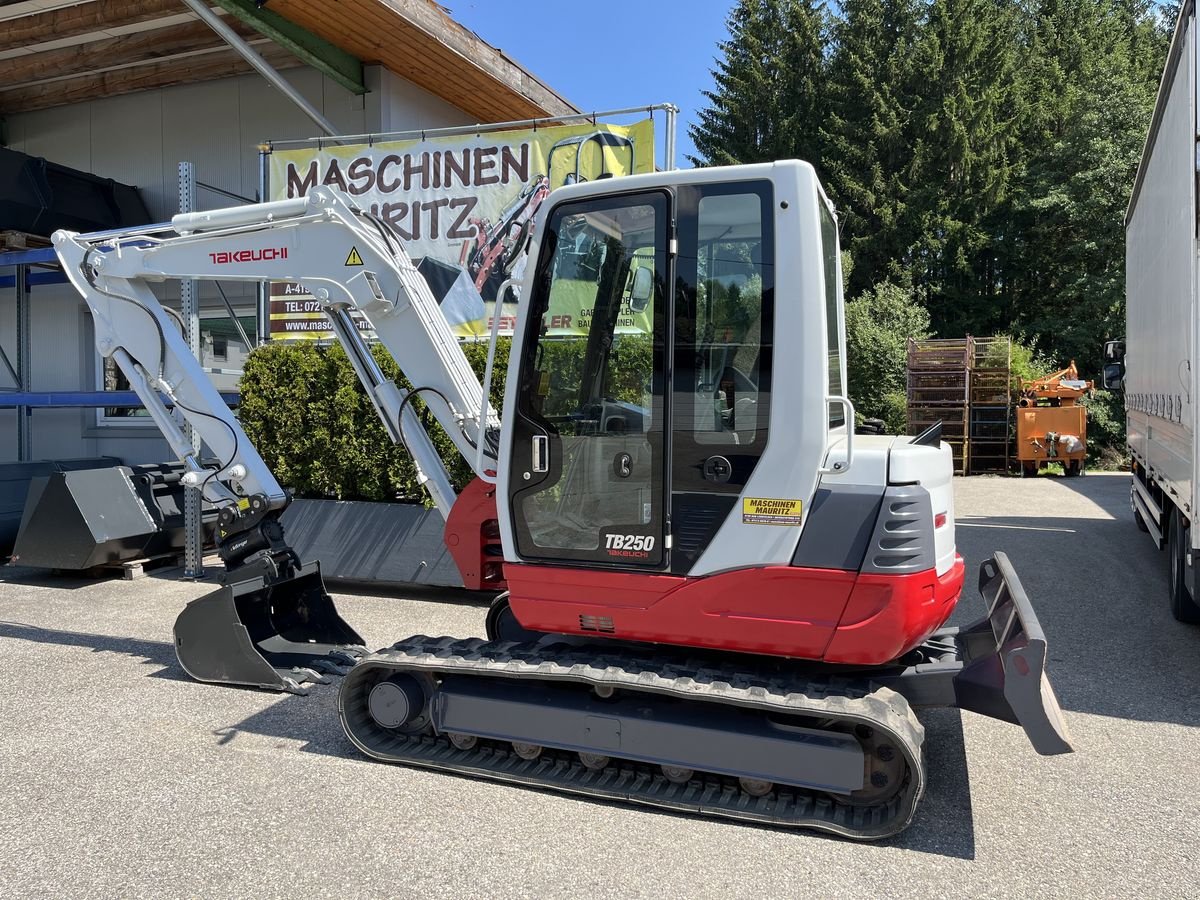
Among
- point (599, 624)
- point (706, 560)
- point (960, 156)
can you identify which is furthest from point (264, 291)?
point (960, 156)

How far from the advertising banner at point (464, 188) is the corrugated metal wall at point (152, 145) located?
68.1 inches

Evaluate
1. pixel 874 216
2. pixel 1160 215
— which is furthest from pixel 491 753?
Result: pixel 874 216

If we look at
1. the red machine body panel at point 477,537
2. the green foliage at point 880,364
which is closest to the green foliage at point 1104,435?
the green foliage at point 880,364

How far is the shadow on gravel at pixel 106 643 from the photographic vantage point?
18.5ft

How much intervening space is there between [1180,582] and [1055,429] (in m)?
12.1

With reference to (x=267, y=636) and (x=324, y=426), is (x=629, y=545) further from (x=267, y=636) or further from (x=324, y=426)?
(x=324, y=426)

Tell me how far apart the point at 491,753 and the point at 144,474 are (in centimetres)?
663

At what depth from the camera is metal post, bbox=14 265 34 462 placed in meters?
12.0

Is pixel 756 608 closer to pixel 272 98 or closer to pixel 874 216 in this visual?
pixel 272 98

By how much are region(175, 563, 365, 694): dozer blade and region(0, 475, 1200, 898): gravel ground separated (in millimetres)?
144

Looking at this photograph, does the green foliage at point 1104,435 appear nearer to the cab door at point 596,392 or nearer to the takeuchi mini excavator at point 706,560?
the takeuchi mini excavator at point 706,560

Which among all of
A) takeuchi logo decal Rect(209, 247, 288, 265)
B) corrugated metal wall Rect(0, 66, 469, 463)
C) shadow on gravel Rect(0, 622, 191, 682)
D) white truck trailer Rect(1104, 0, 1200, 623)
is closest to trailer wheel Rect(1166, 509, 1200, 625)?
white truck trailer Rect(1104, 0, 1200, 623)

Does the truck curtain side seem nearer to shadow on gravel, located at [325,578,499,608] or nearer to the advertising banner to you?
the advertising banner

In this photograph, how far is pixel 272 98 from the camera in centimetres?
1174
